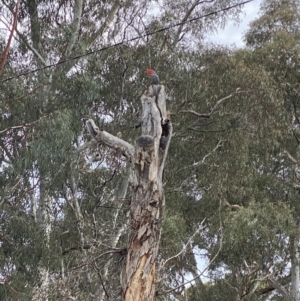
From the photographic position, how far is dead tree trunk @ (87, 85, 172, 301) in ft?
10.4

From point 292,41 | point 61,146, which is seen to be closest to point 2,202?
point 61,146

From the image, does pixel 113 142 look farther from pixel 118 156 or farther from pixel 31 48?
pixel 31 48

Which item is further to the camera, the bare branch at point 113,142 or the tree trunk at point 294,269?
the tree trunk at point 294,269

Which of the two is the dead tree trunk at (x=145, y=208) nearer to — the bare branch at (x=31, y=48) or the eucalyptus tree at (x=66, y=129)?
the eucalyptus tree at (x=66, y=129)

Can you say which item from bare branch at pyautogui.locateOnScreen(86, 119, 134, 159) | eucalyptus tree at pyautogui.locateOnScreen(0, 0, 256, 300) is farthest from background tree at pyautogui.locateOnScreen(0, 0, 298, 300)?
bare branch at pyautogui.locateOnScreen(86, 119, 134, 159)

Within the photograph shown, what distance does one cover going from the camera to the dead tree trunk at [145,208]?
3180mm

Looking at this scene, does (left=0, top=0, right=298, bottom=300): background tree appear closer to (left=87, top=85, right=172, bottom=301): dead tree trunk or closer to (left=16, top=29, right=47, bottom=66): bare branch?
(left=16, top=29, right=47, bottom=66): bare branch

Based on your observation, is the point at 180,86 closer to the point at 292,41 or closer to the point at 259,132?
the point at 259,132

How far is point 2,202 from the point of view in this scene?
23.0ft

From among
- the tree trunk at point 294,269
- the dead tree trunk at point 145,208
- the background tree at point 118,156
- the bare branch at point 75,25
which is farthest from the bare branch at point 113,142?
the tree trunk at point 294,269

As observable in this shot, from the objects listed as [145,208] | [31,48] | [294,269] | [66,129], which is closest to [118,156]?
[66,129]

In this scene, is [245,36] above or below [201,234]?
above

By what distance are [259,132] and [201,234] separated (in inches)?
77.4

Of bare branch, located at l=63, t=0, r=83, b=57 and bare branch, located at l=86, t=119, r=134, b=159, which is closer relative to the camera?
bare branch, located at l=86, t=119, r=134, b=159
